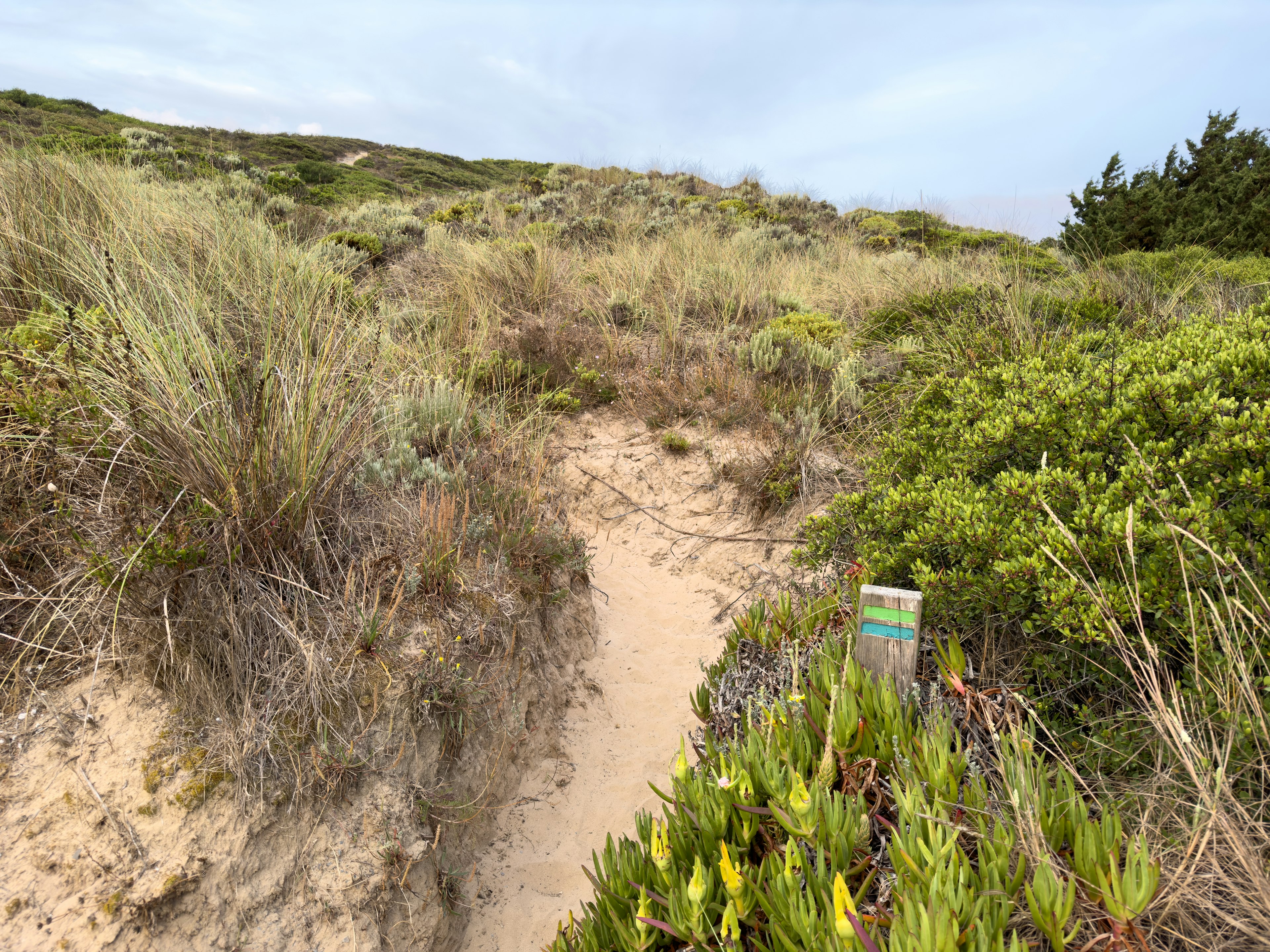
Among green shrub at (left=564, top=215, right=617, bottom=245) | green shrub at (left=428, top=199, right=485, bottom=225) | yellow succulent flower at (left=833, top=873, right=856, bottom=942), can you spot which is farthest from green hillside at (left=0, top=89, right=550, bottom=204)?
yellow succulent flower at (left=833, top=873, right=856, bottom=942)

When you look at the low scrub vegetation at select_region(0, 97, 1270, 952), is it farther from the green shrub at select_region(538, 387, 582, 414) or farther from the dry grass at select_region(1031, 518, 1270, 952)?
the green shrub at select_region(538, 387, 582, 414)

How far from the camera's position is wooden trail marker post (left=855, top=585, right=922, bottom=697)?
2498 millimetres

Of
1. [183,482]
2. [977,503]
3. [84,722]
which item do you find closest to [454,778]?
[84,722]

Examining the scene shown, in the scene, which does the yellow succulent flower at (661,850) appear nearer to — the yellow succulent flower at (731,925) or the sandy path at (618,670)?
the yellow succulent flower at (731,925)

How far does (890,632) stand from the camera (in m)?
2.53

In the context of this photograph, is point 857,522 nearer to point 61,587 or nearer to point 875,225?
point 61,587

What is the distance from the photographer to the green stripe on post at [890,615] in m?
2.49

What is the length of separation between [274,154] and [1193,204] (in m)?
28.8

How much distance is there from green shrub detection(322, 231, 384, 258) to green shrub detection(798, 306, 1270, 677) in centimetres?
868

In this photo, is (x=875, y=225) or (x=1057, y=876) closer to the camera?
(x=1057, y=876)

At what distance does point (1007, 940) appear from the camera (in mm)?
1733

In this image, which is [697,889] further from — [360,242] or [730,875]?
[360,242]

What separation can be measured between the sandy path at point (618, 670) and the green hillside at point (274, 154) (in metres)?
5.70

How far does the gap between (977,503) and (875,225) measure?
16.0 metres
